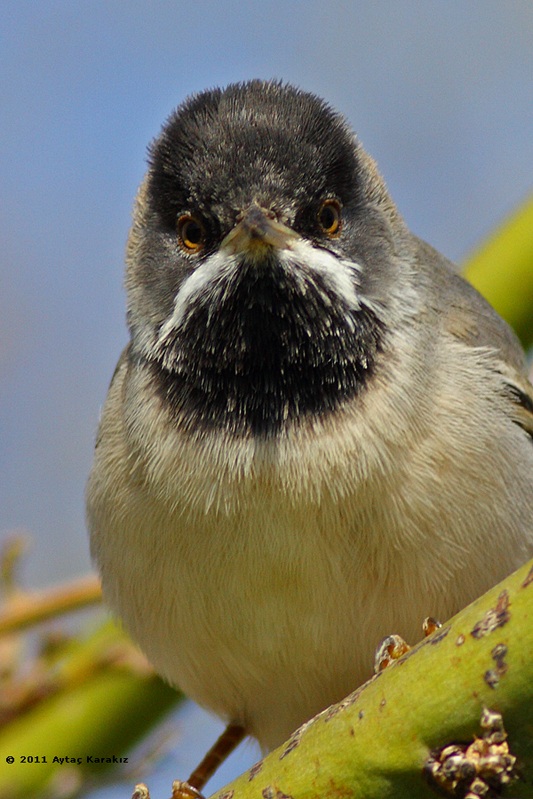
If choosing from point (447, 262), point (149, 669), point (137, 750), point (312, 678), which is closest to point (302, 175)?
point (447, 262)

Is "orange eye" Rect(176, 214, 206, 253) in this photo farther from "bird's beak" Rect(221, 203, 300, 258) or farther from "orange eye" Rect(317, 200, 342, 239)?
"orange eye" Rect(317, 200, 342, 239)

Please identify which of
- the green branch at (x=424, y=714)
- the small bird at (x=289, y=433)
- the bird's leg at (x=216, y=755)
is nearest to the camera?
the green branch at (x=424, y=714)

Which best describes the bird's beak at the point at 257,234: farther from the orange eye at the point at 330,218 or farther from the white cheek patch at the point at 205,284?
the orange eye at the point at 330,218

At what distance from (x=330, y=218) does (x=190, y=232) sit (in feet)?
1.81

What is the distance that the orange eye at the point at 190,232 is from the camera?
162 inches

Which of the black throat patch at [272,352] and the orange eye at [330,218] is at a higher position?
the orange eye at [330,218]

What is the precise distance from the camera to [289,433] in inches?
155

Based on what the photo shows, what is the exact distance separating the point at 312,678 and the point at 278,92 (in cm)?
238

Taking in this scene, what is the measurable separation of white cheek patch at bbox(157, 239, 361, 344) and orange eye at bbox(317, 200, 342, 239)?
0.38 ft

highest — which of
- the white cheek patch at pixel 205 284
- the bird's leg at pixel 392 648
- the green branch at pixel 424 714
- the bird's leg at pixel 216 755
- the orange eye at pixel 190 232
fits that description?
the orange eye at pixel 190 232

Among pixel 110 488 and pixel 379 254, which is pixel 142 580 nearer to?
pixel 110 488

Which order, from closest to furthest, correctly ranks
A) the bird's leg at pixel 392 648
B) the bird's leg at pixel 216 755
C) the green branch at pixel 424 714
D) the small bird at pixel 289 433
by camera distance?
1. the green branch at pixel 424 714
2. the bird's leg at pixel 392 648
3. the small bird at pixel 289 433
4. the bird's leg at pixel 216 755

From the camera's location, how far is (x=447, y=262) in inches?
204

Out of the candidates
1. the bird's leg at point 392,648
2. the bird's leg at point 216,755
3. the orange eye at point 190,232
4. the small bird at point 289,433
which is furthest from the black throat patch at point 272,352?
the bird's leg at point 216,755
